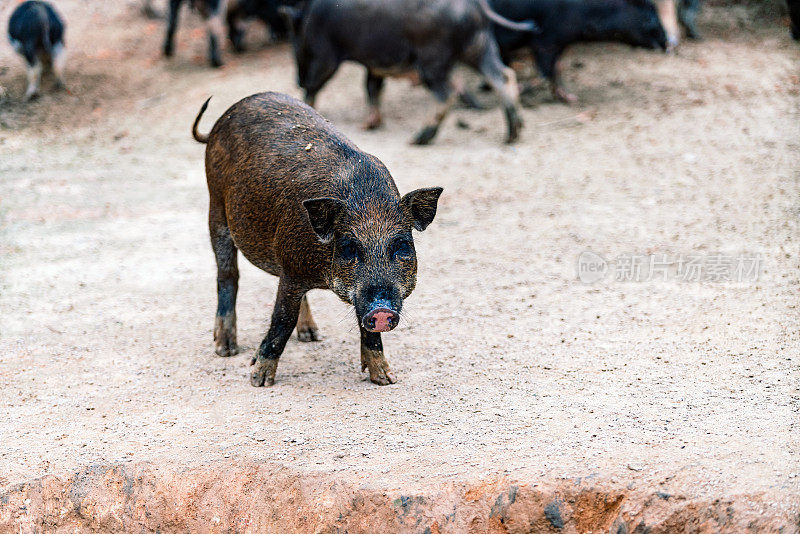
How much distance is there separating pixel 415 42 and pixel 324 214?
515 centimetres

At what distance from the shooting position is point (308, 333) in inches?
199

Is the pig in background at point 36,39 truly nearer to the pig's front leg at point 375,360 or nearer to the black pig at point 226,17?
the black pig at point 226,17

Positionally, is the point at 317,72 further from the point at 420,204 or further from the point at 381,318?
the point at 381,318

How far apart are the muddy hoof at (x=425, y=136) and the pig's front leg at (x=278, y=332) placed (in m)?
4.88

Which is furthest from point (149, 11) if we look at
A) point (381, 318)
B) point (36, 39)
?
point (381, 318)

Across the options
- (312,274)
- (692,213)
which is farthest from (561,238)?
(312,274)

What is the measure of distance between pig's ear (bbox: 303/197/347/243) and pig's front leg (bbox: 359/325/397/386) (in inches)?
26.7

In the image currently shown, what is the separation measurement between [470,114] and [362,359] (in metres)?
6.11

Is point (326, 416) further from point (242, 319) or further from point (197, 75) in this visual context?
point (197, 75)

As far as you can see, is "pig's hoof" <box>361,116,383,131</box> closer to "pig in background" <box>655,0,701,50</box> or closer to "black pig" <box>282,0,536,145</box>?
"black pig" <box>282,0,536,145</box>

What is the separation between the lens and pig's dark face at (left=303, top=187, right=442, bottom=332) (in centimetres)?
373

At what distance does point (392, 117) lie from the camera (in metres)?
10.2

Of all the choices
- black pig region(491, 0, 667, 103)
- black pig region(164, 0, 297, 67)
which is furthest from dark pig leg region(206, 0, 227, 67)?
black pig region(491, 0, 667, 103)

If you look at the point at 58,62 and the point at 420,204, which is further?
the point at 58,62
